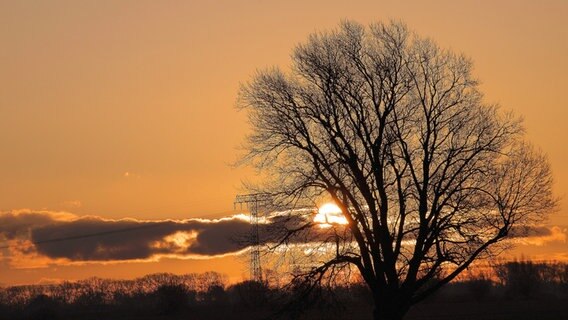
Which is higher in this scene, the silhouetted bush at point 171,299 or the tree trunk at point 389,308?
the silhouetted bush at point 171,299

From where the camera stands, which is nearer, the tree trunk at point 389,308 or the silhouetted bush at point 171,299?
the tree trunk at point 389,308

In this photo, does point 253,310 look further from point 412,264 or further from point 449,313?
point 412,264

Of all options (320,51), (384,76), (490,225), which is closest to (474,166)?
(490,225)

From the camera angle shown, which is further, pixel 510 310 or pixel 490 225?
pixel 510 310

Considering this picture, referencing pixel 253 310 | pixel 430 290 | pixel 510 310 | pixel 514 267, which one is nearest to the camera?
pixel 430 290

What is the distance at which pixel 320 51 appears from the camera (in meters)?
36.5

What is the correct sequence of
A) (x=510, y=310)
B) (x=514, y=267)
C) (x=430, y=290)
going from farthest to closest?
(x=514, y=267) < (x=510, y=310) < (x=430, y=290)

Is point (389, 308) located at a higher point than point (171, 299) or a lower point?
lower

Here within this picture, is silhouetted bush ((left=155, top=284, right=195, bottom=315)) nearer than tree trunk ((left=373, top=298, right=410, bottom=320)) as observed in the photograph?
No

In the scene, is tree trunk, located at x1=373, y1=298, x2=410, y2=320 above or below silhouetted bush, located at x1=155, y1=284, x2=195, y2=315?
below

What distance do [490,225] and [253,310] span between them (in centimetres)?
6942

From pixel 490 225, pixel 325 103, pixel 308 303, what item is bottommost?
pixel 308 303

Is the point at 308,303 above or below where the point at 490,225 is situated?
below

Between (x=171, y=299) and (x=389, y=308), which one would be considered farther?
(x=171, y=299)
